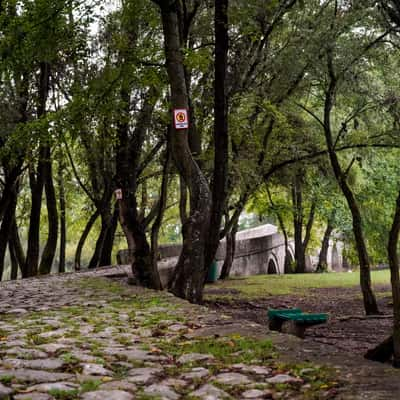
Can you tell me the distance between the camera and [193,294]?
376 inches

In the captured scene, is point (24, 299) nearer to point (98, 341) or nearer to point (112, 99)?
point (112, 99)

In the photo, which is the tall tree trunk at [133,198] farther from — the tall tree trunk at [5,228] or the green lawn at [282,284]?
the tall tree trunk at [5,228]

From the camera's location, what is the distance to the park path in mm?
3662

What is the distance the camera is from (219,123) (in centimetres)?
942

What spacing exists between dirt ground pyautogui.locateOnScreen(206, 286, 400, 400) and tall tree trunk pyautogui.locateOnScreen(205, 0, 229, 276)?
1.94 meters

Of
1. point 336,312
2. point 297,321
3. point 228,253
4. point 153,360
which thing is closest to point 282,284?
point 228,253

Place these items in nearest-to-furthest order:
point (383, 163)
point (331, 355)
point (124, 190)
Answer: point (331, 355) < point (124, 190) < point (383, 163)

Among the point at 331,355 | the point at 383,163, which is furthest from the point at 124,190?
the point at 383,163

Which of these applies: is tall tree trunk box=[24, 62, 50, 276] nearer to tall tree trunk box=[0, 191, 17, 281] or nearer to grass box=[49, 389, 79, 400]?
tall tree trunk box=[0, 191, 17, 281]

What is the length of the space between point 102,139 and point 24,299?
11.1 feet

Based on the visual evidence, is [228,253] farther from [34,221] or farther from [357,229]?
[357,229]

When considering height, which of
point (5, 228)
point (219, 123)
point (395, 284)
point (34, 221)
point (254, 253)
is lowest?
point (395, 284)

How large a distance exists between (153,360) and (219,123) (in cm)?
531

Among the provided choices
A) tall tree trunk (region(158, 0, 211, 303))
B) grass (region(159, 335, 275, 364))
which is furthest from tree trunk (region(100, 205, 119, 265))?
grass (region(159, 335, 275, 364))
